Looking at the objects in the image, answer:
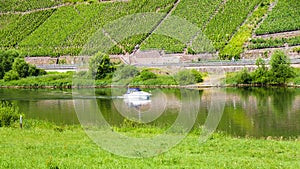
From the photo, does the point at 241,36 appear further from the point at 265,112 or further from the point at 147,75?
the point at 265,112

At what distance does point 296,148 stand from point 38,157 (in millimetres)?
10157

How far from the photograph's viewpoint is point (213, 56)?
7569 cm

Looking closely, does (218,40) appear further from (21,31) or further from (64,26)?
(21,31)

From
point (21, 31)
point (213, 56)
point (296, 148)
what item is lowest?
point (296, 148)

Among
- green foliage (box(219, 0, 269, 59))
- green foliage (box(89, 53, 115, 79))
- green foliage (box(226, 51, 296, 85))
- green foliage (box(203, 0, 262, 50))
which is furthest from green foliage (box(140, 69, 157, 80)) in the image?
green foliage (box(203, 0, 262, 50))

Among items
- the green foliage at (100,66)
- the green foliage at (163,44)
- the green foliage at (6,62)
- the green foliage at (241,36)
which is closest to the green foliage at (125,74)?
the green foliage at (100,66)

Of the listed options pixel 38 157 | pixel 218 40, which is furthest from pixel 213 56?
pixel 38 157

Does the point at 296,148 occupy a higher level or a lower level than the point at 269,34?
lower

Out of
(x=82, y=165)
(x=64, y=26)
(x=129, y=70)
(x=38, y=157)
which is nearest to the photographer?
(x=82, y=165)

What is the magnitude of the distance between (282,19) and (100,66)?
33.6 meters

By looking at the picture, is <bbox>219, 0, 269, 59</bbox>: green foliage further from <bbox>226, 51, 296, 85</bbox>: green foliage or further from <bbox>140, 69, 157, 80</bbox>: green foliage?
<bbox>140, 69, 157, 80</bbox>: green foliage

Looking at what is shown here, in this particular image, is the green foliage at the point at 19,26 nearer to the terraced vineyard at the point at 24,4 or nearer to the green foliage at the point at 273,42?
the terraced vineyard at the point at 24,4

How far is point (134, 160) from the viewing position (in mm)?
16359

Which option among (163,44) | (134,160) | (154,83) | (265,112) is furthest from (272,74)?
(134,160)
